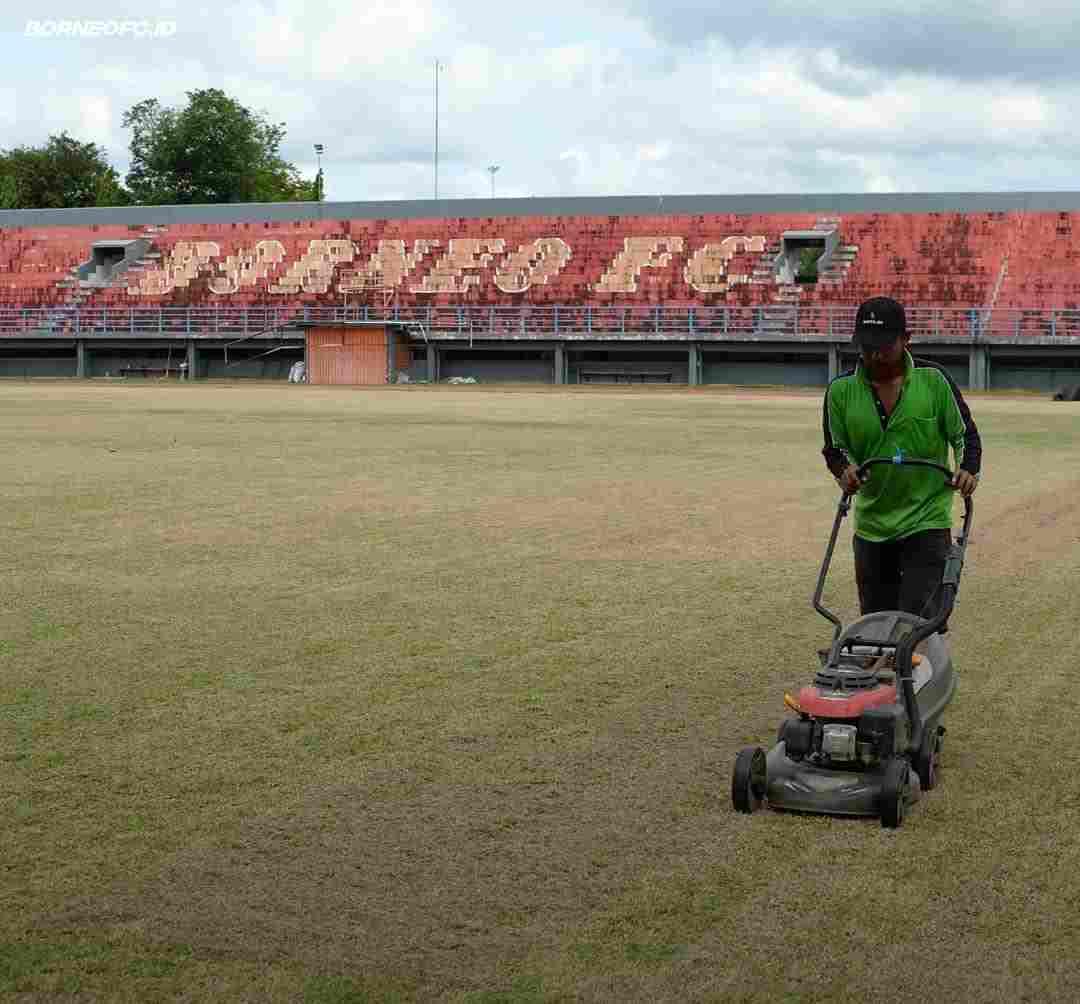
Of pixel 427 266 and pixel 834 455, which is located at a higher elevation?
pixel 427 266

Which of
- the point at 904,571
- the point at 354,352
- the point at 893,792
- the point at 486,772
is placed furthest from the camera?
the point at 354,352

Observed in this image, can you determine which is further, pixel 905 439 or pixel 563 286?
pixel 563 286

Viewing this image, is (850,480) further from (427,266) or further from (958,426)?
(427,266)

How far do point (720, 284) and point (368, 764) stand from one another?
175 feet

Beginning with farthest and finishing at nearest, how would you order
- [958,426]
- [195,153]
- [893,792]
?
[195,153] < [958,426] < [893,792]

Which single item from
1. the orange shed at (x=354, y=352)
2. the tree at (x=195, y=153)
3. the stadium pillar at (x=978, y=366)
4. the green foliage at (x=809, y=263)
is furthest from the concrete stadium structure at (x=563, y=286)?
the tree at (x=195, y=153)

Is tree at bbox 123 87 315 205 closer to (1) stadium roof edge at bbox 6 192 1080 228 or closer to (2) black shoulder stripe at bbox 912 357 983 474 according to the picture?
(1) stadium roof edge at bbox 6 192 1080 228

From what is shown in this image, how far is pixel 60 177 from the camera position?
105 m

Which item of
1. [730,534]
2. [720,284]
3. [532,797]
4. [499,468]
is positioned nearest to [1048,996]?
[532,797]

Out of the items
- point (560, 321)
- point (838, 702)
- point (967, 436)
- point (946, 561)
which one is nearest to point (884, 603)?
point (946, 561)

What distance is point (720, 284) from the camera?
5803 cm

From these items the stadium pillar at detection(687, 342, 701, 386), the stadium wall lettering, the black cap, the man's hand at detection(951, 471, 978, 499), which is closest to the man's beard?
the black cap

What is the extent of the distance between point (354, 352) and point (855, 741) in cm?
5215

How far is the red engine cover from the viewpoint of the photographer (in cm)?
515
